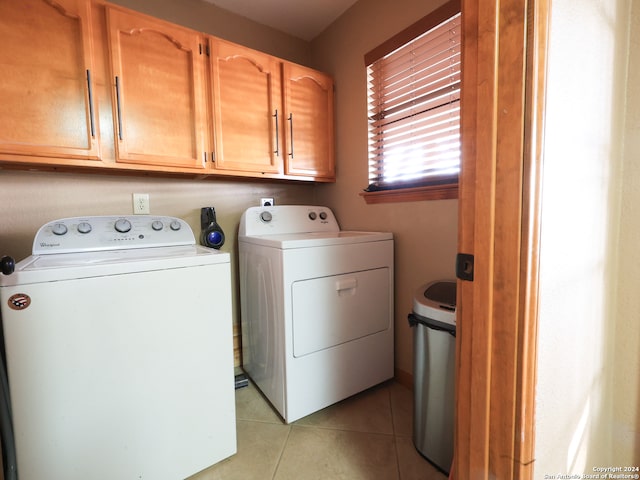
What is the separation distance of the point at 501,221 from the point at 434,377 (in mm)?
828

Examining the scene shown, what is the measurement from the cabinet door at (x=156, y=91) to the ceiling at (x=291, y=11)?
58 cm

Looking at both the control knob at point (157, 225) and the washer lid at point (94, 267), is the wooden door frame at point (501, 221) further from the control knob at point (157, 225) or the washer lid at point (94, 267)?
the control knob at point (157, 225)

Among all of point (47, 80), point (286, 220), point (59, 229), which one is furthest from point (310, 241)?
point (47, 80)

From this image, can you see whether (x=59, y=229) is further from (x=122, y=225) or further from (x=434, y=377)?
(x=434, y=377)

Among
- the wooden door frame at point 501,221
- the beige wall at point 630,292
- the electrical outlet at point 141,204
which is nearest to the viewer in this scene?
the wooden door frame at point 501,221

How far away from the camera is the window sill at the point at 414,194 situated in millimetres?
1469

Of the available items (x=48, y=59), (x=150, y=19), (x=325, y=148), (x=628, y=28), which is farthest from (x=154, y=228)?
(x=628, y=28)

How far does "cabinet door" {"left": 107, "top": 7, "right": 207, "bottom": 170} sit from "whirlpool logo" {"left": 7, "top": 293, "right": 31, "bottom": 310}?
771 mm

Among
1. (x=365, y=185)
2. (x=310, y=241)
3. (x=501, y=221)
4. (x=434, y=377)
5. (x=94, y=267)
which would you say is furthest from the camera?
(x=365, y=185)

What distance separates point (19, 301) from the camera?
0.85 meters

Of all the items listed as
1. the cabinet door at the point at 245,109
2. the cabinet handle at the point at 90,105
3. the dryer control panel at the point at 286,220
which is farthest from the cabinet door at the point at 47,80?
the dryer control panel at the point at 286,220

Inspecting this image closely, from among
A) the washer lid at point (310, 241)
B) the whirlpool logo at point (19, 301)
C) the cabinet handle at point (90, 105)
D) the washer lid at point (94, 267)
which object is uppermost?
the cabinet handle at point (90, 105)

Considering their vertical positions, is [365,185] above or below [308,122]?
below

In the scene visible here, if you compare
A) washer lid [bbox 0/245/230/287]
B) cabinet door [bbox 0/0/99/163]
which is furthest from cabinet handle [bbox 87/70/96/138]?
washer lid [bbox 0/245/230/287]
